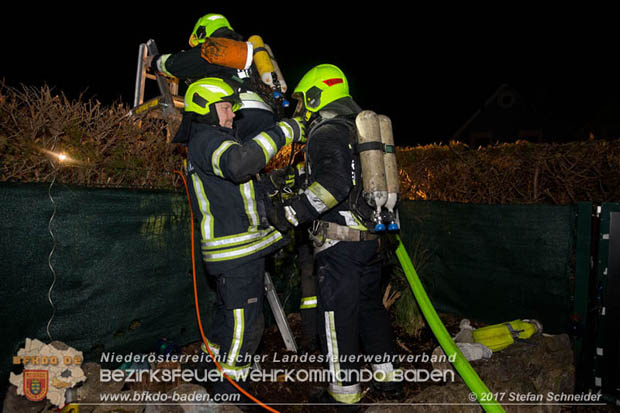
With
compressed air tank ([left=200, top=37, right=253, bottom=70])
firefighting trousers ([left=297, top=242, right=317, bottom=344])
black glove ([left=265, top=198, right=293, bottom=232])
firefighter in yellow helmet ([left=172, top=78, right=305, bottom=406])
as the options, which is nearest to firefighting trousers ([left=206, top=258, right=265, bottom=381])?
firefighter in yellow helmet ([left=172, top=78, right=305, bottom=406])

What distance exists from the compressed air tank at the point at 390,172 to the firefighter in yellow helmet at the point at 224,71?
1.05 metres

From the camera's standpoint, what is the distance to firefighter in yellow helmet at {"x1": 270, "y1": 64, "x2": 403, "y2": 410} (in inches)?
111

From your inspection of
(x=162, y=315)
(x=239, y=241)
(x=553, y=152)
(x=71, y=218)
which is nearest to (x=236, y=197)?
(x=239, y=241)

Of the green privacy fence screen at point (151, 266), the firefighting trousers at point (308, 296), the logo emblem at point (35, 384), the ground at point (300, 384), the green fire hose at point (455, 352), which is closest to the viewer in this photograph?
the logo emblem at point (35, 384)

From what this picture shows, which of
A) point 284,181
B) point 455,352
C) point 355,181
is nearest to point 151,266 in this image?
point 284,181

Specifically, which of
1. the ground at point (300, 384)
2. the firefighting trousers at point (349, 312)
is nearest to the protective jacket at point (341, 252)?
the firefighting trousers at point (349, 312)

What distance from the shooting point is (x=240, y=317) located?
2709mm

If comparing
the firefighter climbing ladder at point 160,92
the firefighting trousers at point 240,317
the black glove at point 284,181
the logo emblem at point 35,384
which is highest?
the firefighter climbing ladder at point 160,92

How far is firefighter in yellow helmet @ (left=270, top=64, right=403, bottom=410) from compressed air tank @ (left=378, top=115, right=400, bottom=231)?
23cm

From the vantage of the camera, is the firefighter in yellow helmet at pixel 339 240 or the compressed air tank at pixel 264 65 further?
the compressed air tank at pixel 264 65

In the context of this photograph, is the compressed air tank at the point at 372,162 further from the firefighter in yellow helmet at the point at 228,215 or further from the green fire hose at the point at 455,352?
the green fire hose at the point at 455,352

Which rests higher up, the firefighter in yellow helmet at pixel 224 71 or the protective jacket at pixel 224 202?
the firefighter in yellow helmet at pixel 224 71

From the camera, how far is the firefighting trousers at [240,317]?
2701 millimetres

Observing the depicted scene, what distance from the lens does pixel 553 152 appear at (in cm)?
539
